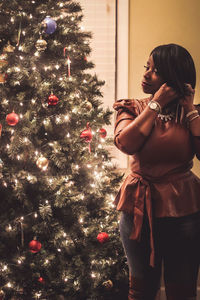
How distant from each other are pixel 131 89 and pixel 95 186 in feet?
3.17

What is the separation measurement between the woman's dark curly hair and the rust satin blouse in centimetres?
12

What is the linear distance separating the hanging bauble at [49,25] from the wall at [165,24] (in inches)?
37.8

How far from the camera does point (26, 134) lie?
1847 mm

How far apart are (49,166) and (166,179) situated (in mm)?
937

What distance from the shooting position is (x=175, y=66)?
4.00 ft

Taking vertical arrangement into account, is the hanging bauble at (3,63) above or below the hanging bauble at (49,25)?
below

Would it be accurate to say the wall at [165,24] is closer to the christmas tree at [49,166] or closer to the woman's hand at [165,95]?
the christmas tree at [49,166]

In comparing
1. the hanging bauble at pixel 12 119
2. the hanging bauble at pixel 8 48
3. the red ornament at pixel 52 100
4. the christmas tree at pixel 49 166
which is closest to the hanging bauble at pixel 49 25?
the christmas tree at pixel 49 166

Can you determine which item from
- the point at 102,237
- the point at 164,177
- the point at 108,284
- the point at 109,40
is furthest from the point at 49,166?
the point at 109,40

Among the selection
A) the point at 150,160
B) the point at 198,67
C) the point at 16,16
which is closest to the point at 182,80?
the point at 150,160

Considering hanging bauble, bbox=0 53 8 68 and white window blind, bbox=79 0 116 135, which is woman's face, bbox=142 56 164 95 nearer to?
hanging bauble, bbox=0 53 8 68

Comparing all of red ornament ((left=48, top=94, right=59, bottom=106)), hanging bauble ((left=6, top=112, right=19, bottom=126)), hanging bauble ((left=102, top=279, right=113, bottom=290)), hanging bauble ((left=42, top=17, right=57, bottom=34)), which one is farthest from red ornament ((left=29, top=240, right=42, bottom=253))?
hanging bauble ((left=42, top=17, right=57, bottom=34))

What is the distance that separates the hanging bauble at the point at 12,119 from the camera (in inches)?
67.9

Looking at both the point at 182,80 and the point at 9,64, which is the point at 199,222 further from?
the point at 9,64
